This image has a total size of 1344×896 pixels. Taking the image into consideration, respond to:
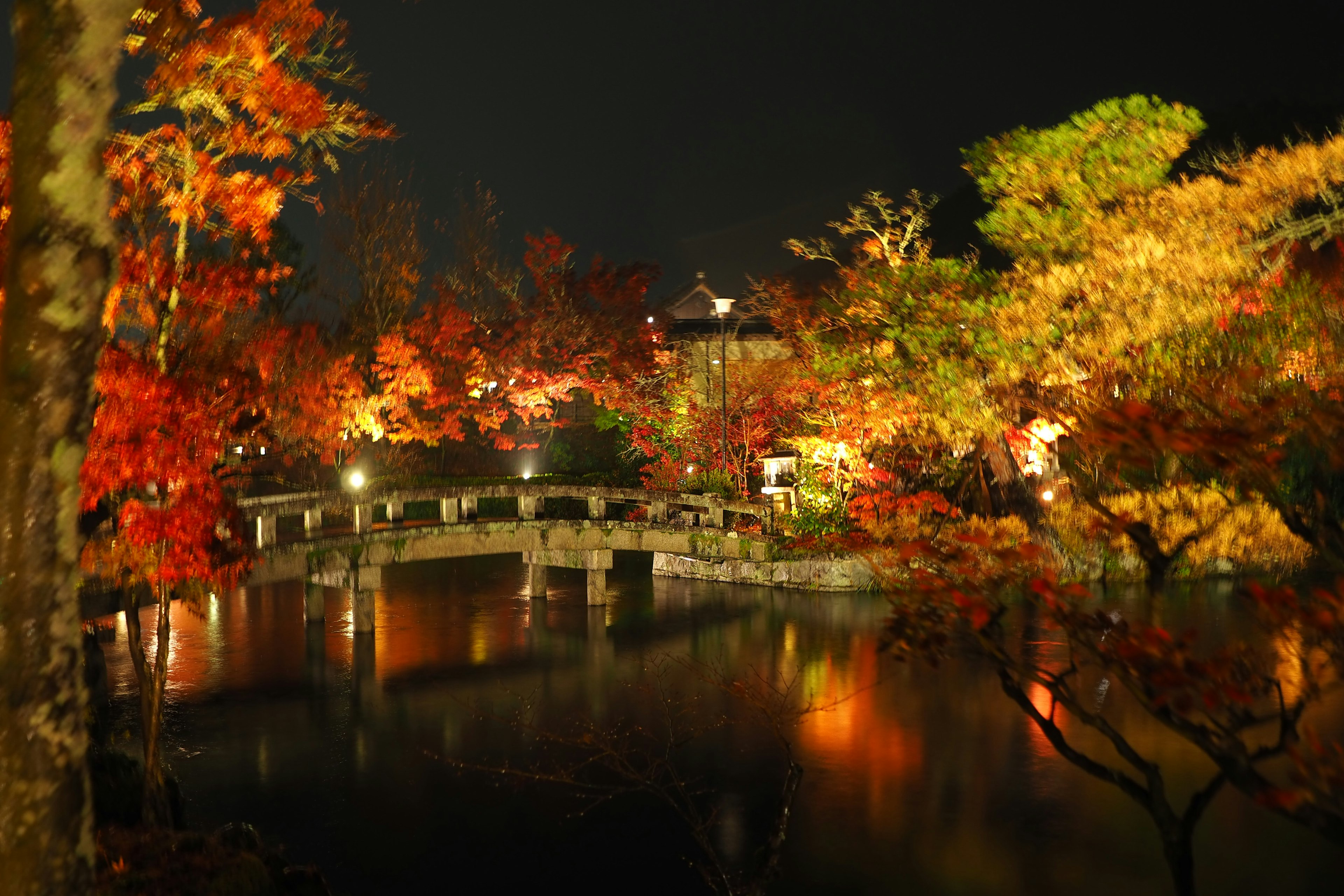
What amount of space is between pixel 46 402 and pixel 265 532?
1197cm

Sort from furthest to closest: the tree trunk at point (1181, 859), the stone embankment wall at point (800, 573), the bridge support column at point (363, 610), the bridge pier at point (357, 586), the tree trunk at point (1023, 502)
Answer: the stone embankment wall at point (800, 573)
the tree trunk at point (1023, 502)
the bridge support column at point (363, 610)
the bridge pier at point (357, 586)
the tree trunk at point (1181, 859)

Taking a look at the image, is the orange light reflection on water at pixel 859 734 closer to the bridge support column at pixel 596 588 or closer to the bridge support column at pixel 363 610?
the bridge support column at pixel 596 588

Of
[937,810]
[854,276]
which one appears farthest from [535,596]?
[937,810]

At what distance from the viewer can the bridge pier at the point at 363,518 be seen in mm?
16938

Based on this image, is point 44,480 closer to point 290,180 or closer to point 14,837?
point 14,837

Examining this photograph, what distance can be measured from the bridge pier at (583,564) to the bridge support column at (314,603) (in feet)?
12.1

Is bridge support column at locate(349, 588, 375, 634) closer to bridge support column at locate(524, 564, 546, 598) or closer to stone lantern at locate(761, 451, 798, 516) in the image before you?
bridge support column at locate(524, 564, 546, 598)

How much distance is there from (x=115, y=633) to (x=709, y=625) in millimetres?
10253

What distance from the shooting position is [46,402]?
14.1 ft

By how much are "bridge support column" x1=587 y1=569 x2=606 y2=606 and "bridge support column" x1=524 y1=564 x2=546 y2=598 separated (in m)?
1.33

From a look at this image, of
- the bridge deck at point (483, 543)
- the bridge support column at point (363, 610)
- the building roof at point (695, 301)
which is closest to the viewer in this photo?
the bridge deck at point (483, 543)

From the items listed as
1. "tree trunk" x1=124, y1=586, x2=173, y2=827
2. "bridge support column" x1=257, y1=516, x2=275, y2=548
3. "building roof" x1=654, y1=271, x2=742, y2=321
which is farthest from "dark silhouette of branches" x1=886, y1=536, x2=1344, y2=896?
"building roof" x1=654, y1=271, x2=742, y2=321

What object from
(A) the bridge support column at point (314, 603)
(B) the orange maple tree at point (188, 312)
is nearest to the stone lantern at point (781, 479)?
(A) the bridge support column at point (314, 603)

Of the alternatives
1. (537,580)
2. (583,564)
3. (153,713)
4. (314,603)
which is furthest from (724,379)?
(153,713)
